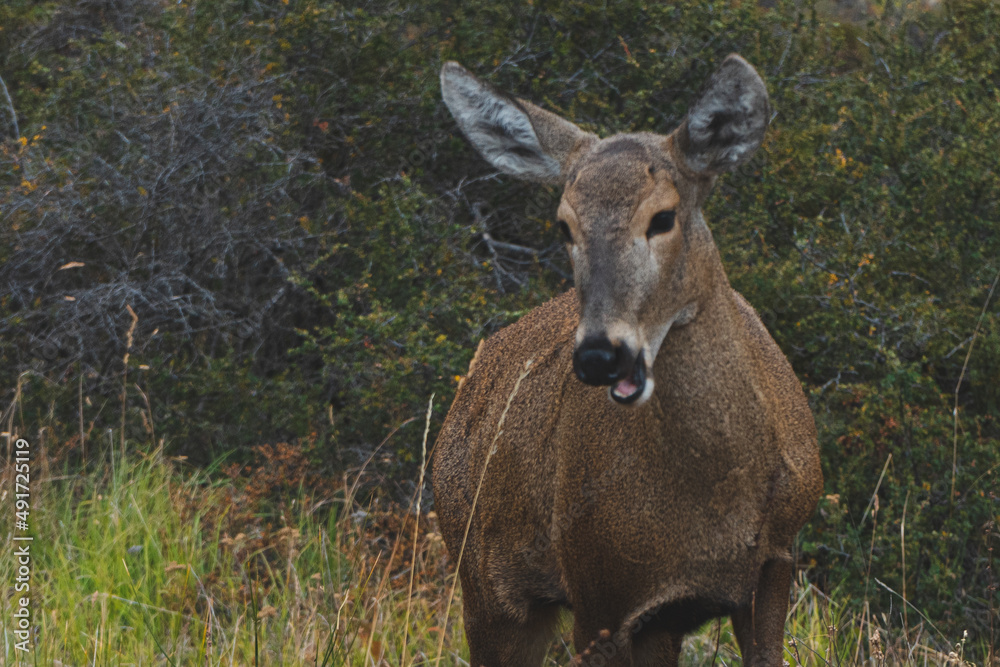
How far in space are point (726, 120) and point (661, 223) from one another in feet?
1.26

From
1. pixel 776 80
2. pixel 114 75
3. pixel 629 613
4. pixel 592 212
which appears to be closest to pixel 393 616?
pixel 629 613

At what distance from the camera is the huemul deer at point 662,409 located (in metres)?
2.92

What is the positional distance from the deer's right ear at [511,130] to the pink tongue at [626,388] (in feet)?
3.05

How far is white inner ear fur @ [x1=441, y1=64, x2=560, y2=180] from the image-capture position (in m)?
3.41

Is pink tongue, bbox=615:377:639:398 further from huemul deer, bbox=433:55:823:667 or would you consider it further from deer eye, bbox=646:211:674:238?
deer eye, bbox=646:211:674:238

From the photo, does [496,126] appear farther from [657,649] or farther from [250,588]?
[250,588]

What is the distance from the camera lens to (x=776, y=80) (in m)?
7.41

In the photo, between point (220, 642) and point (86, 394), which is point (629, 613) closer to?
point (220, 642)

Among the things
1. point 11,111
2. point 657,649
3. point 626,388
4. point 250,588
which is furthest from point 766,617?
point 11,111

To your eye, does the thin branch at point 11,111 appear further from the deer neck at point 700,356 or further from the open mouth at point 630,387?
the open mouth at point 630,387

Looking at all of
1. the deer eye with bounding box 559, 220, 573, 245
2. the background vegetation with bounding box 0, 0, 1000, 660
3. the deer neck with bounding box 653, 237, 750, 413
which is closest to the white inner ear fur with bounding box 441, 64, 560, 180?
the deer eye with bounding box 559, 220, 573, 245

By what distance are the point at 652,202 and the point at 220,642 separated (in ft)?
8.49

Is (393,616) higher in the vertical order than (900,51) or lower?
lower

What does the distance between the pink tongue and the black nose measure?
11 cm
